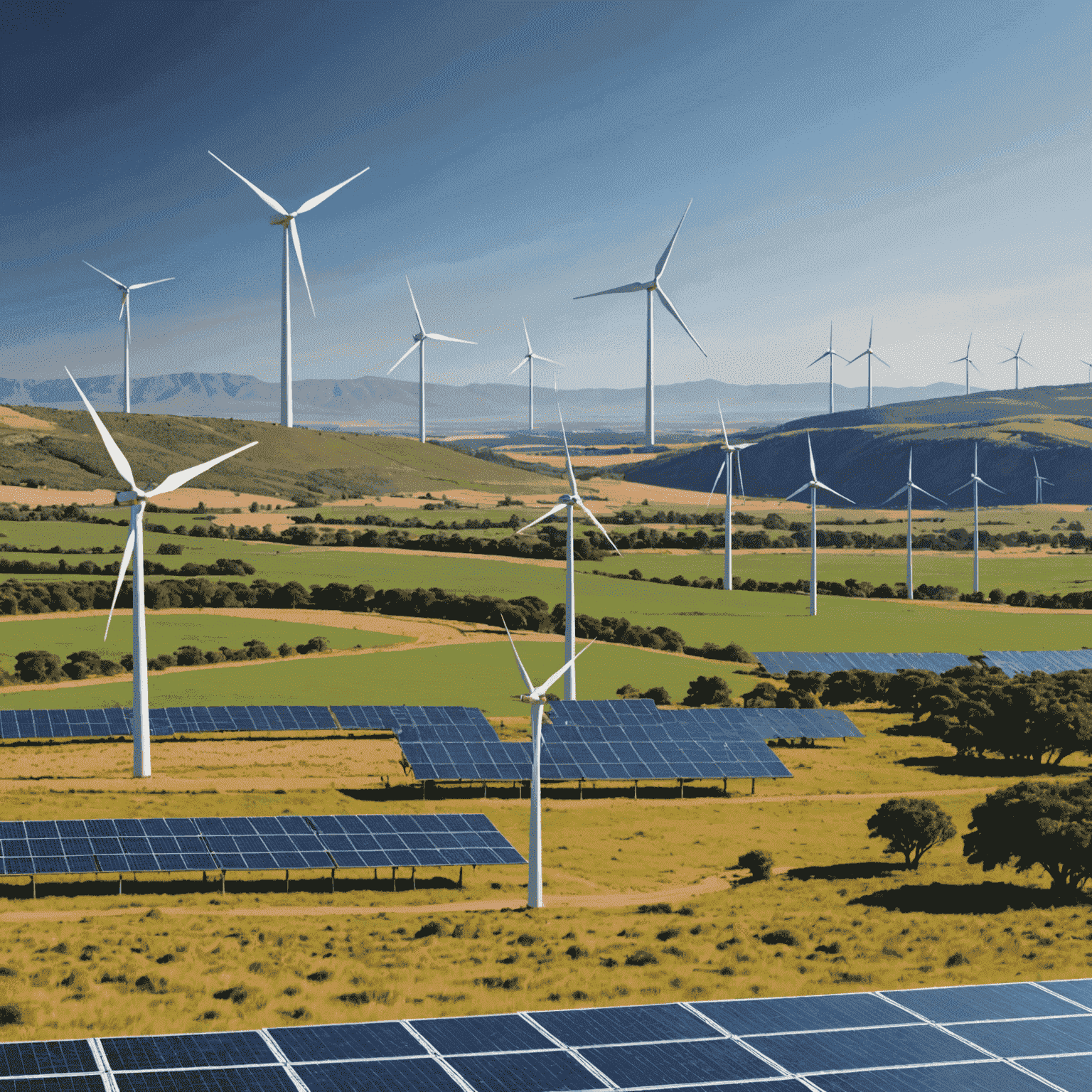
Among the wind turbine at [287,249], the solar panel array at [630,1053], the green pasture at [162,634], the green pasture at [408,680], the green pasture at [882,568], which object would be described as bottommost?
the solar panel array at [630,1053]

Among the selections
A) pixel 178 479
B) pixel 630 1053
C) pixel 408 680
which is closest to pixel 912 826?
pixel 630 1053

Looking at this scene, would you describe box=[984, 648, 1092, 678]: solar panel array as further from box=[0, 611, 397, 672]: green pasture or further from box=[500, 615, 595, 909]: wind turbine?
box=[500, 615, 595, 909]: wind turbine

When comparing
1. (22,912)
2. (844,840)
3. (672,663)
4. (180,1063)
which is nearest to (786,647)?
(672,663)

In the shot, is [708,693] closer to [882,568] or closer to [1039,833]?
[1039,833]

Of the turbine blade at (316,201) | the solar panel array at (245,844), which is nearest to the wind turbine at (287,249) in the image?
the turbine blade at (316,201)

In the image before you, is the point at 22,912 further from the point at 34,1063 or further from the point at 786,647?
the point at 786,647

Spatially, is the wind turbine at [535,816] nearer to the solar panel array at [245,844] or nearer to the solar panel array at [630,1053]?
the solar panel array at [245,844]

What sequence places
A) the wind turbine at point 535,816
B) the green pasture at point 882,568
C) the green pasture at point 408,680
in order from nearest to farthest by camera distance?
1. the wind turbine at point 535,816
2. the green pasture at point 408,680
3. the green pasture at point 882,568
